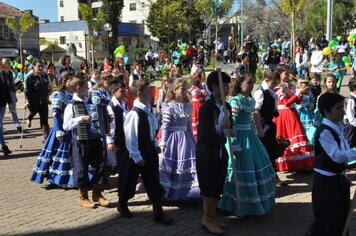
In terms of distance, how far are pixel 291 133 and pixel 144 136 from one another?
336 cm

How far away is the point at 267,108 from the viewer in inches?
283

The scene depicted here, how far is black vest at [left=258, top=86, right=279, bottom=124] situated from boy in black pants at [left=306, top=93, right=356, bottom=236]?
284 cm

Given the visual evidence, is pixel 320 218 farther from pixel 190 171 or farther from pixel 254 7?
pixel 254 7

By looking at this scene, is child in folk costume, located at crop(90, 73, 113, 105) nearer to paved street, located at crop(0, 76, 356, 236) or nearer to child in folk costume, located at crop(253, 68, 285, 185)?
paved street, located at crop(0, 76, 356, 236)

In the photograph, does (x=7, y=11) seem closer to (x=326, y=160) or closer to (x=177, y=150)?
(x=177, y=150)

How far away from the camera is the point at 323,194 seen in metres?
4.25

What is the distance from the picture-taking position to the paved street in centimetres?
560

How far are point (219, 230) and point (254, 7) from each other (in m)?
65.0

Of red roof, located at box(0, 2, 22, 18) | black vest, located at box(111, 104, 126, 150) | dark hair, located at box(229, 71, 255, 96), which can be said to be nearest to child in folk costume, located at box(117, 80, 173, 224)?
dark hair, located at box(229, 71, 255, 96)

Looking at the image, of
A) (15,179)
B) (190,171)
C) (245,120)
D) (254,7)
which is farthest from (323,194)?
(254,7)

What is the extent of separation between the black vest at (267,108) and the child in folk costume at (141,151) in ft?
6.93

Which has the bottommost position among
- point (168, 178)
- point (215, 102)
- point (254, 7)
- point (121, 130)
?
point (168, 178)

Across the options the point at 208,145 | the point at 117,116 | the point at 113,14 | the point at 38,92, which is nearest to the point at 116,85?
the point at 117,116

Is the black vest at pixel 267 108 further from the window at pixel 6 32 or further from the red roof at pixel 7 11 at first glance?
the window at pixel 6 32
